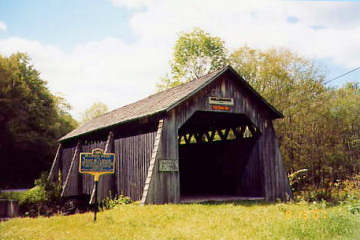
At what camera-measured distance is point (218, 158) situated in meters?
19.0

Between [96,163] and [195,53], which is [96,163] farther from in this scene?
[195,53]

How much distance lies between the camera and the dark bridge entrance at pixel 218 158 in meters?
17.2

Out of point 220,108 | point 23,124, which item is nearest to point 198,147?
point 220,108

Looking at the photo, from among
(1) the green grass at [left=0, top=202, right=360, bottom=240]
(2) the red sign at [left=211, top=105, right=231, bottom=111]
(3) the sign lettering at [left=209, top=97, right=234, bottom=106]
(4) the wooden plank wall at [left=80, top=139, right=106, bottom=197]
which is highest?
(3) the sign lettering at [left=209, top=97, right=234, bottom=106]

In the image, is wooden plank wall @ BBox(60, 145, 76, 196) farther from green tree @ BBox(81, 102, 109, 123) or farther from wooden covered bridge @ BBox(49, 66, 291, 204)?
green tree @ BBox(81, 102, 109, 123)

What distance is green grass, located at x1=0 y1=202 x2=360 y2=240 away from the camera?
8.01 meters

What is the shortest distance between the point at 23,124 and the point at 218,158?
76.4ft

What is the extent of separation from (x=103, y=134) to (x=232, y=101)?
7029 mm

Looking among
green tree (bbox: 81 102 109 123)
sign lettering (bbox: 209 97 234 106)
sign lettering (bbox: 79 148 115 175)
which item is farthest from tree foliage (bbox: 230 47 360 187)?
green tree (bbox: 81 102 109 123)

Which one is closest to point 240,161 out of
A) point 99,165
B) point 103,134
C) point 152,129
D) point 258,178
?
point 258,178

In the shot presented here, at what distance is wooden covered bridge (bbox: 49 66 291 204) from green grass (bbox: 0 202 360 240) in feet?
6.88

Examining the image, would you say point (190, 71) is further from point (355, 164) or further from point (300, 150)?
point (355, 164)

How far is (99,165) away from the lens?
446 inches

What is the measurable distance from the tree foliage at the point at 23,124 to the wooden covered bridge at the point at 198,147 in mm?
15730
